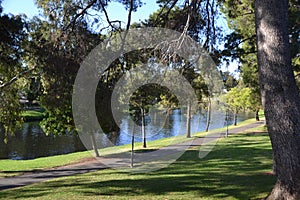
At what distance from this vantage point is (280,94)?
15.1 ft

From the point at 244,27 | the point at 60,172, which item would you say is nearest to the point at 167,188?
the point at 244,27

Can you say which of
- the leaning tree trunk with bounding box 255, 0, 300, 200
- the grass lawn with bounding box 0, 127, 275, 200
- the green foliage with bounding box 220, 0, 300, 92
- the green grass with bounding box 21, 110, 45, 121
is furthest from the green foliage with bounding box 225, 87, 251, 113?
the leaning tree trunk with bounding box 255, 0, 300, 200

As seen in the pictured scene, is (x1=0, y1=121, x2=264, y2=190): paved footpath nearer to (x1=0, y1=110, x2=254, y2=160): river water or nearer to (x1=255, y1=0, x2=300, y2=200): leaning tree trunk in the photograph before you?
Result: (x1=0, y1=110, x2=254, y2=160): river water

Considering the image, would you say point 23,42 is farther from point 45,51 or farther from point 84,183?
point 84,183

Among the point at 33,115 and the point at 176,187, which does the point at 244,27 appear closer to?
the point at 176,187

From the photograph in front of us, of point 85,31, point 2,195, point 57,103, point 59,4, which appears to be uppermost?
point 59,4

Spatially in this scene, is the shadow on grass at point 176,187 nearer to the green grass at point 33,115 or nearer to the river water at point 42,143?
the river water at point 42,143

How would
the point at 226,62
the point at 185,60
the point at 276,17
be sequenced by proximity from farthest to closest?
the point at 226,62 < the point at 185,60 < the point at 276,17

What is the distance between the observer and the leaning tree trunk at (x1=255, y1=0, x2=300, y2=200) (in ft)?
14.8

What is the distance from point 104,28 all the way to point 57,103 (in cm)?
212

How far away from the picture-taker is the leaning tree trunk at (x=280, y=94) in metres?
4.52

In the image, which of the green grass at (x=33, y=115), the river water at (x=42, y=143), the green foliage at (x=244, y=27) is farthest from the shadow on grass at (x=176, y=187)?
the green grass at (x=33, y=115)

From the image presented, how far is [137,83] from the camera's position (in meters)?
7.60

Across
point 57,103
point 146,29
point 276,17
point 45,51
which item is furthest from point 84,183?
point 276,17
